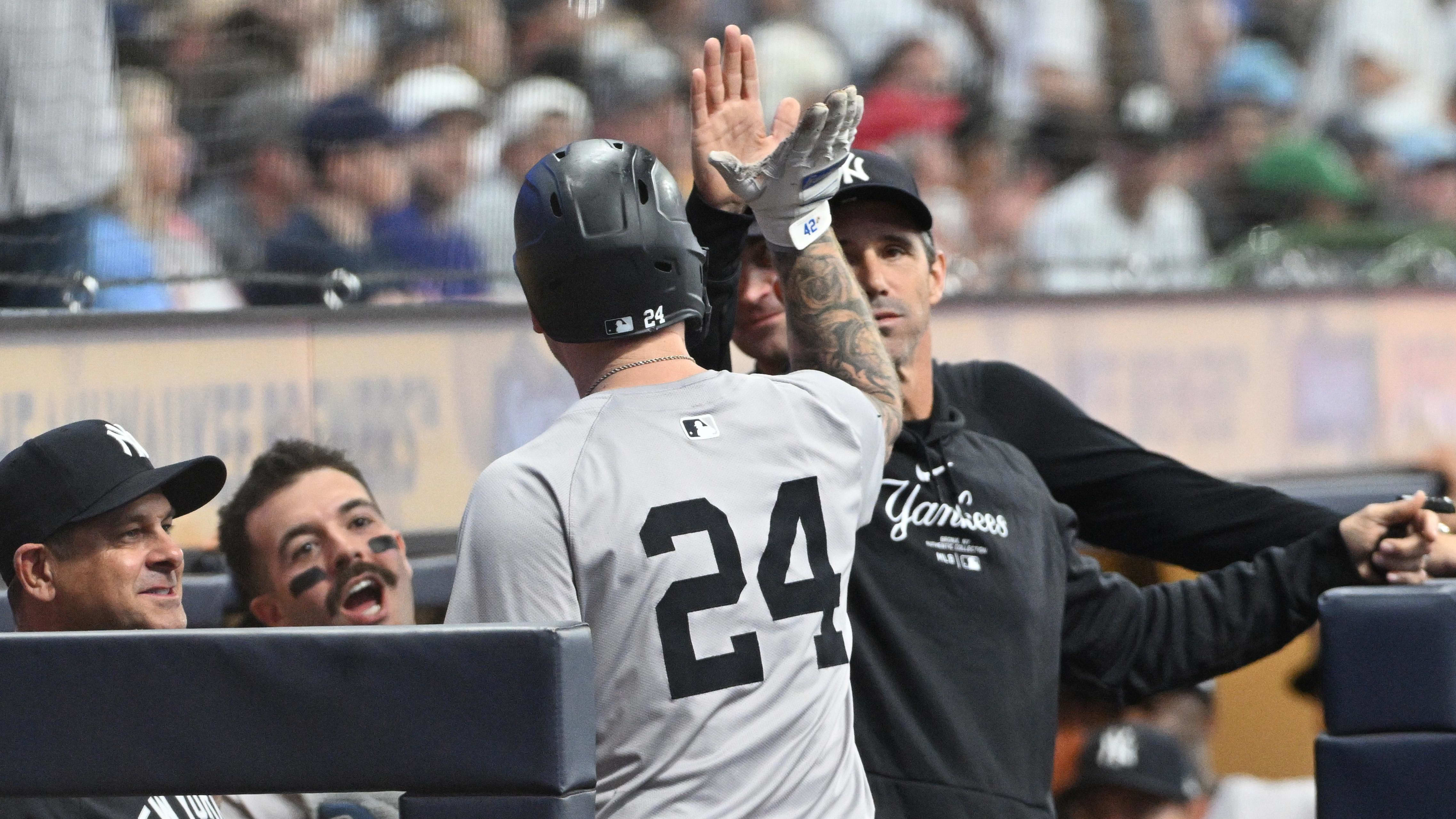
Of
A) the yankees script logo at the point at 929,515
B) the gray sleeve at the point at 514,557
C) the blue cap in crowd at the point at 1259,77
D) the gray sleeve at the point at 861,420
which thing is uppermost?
the blue cap in crowd at the point at 1259,77

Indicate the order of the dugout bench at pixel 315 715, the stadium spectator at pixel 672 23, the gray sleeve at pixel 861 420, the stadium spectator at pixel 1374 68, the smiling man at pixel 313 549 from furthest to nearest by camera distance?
the stadium spectator at pixel 1374 68, the stadium spectator at pixel 672 23, the smiling man at pixel 313 549, the gray sleeve at pixel 861 420, the dugout bench at pixel 315 715

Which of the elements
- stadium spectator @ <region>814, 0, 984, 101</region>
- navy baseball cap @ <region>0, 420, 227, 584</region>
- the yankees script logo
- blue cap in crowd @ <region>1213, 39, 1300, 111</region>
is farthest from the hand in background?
blue cap in crowd @ <region>1213, 39, 1300, 111</region>

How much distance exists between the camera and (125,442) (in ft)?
8.27

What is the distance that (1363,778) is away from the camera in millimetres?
2018

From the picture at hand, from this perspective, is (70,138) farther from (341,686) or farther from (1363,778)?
(1363,778)

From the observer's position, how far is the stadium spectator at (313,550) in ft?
10.2

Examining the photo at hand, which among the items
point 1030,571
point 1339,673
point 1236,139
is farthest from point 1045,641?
point 1236,139

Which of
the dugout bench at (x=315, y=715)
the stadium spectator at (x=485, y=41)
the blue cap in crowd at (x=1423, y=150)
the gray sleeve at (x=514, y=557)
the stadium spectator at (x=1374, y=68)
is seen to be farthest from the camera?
the stadium spectator at (x=1374, y=68)

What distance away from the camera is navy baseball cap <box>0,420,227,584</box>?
239 centimetres

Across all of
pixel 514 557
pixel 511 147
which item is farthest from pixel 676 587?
pixel 511 147

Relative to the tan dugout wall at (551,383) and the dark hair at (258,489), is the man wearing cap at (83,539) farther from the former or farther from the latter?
the tan dugout wall at (551,383)

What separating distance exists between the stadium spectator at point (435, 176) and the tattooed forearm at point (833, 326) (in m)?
2.20

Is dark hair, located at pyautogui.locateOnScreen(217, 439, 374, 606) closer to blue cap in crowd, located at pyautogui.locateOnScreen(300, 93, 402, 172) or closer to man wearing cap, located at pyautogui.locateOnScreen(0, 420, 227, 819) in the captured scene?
man wearing cap, located at pyautogui.locateOnScreen(0, 420, 227, 819)

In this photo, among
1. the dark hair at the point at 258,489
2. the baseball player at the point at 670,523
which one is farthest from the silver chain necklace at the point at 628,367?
the dark hair at the point at 258,489
